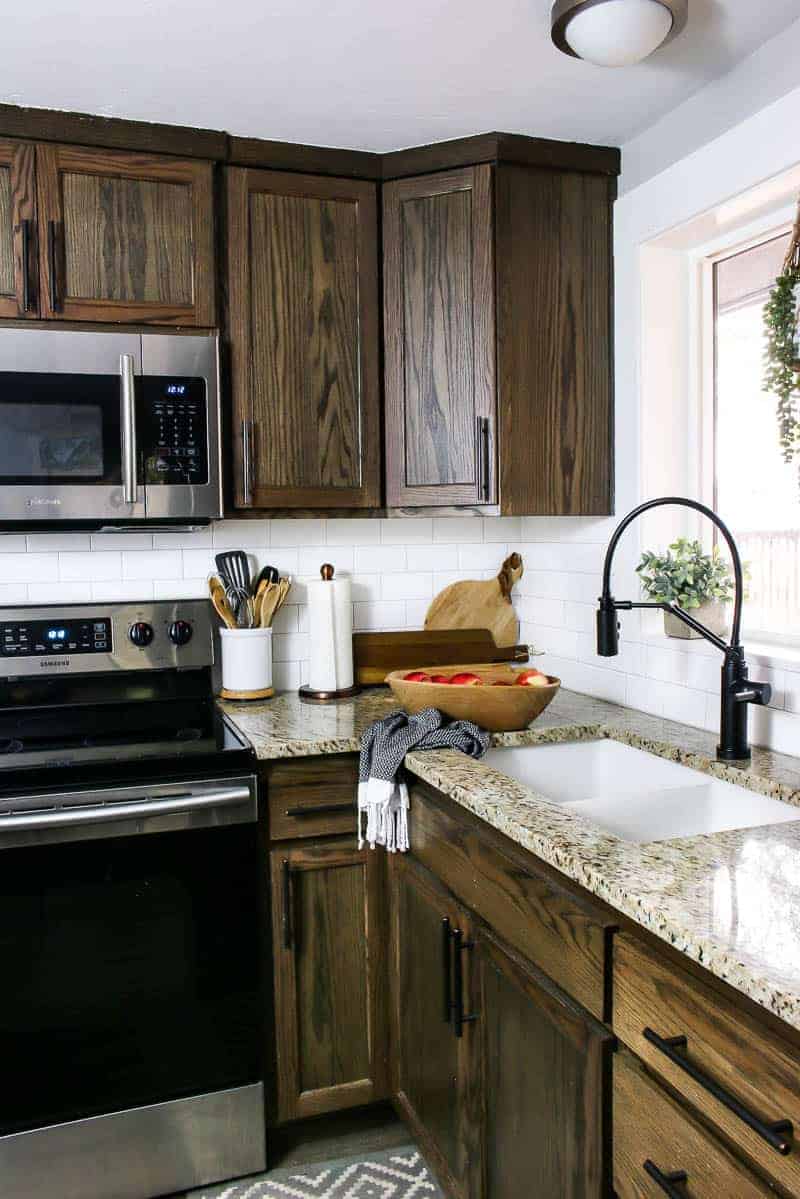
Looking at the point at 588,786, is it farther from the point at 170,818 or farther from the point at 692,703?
the point at 170,818

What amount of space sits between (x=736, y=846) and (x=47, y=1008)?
1365 millimetres

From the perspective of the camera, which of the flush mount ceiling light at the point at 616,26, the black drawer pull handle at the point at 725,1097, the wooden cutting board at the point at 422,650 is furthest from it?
the wooden cutting board at the point at 422,650

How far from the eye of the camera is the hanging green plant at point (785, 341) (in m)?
1.82

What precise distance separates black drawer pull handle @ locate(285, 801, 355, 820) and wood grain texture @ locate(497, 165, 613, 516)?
0.81 m

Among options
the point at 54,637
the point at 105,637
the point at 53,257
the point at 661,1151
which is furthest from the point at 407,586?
the point at 661,1151

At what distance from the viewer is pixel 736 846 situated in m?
1.36

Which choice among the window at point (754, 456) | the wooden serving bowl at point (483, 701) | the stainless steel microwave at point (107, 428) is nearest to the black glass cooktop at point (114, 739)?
the wooden serving bowl at point (483, 701)

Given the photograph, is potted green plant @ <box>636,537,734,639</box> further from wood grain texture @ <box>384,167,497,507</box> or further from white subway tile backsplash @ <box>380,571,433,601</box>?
white subway tile backsplash @ <box>380,571,433,601</box>

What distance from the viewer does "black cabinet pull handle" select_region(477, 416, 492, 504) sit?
2.34 metres

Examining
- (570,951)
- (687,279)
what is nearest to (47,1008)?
(570,951)

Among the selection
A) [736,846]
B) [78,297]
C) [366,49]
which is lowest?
[736,846]

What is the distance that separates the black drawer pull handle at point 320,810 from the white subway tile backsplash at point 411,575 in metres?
0.68

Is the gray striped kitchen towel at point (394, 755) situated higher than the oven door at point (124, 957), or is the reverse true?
the gray striped kitchen towel at point (394, 755)

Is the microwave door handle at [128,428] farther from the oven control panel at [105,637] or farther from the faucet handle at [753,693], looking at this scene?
the faucet handle at [753,693]
